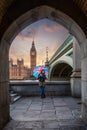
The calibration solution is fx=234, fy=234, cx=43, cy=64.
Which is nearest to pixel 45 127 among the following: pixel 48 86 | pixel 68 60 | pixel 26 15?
pixel 26 15

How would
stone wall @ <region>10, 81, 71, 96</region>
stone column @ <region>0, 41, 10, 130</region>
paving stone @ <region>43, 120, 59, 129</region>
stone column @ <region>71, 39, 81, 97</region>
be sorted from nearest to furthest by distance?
1. stone column @ <region>0, 41, 10, 130</region>
2. paving stone @ <region>43, 120, 59, 129</region>
3. stone column @ <region>71, 39, 81, 97</region>
4. stone wall @ <region>10, 81, 71, 96</region>

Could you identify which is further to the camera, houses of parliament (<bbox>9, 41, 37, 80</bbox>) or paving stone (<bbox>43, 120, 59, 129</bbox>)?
houses of parliament (<bbox>9, 41, 37, 80</bbox>)

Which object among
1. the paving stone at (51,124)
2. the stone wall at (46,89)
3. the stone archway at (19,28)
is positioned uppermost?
the stone archway at (19,28)

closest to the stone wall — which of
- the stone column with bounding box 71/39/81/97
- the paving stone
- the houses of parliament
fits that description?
the stone column with bounding box 71/39/81/97

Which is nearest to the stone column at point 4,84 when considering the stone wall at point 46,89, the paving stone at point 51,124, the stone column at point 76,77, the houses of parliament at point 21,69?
the paving stone at point 51,124

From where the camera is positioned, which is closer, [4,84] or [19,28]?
[4,84]

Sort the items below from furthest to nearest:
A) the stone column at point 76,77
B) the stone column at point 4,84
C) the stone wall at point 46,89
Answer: the stone wall at point 46,89 → the stone column at point 76,77 → the stone column at point 4,84

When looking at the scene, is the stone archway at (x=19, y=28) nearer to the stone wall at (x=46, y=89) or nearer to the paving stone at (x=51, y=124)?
the paving stone at (x=51, y=124)

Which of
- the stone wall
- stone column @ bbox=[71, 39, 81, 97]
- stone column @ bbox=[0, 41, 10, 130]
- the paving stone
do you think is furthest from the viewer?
the stone wall

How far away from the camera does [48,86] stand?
48.6ft

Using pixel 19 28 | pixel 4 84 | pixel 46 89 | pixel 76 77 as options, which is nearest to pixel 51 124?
pixel 4 84

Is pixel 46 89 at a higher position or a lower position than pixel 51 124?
higher

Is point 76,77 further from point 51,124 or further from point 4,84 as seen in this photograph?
point 4,84

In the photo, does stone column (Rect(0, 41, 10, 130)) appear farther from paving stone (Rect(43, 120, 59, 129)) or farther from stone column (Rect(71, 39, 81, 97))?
stone column (Rect(71, 39, 81, 97))
